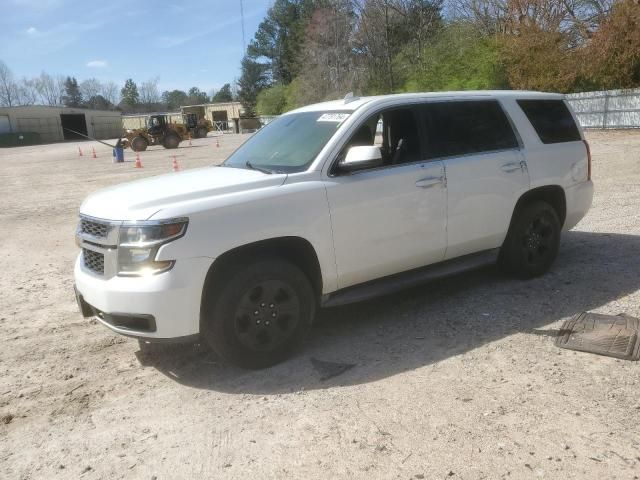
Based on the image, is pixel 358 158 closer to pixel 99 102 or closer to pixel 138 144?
pixel 138 144

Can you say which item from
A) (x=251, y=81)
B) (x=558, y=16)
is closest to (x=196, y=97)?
(x=251, y=81)

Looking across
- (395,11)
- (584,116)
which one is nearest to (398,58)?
(395,11)

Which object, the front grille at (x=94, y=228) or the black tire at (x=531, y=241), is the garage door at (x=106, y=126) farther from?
the black tire at (x=531, y=241)

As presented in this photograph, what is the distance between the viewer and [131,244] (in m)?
3.46

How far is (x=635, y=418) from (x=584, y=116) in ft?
90.9

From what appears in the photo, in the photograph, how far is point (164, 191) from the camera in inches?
148

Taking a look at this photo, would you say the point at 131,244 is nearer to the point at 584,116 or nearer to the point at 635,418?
the point at 635,418

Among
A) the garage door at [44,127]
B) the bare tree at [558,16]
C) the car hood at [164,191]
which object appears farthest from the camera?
the garage door at [44,127]

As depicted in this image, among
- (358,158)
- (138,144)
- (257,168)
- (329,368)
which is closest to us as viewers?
(329,368)

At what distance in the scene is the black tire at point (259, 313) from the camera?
3.64 metres

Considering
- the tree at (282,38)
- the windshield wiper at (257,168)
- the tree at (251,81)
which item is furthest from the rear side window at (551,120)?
the tree at (251,81)

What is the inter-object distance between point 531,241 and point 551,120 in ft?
4.11

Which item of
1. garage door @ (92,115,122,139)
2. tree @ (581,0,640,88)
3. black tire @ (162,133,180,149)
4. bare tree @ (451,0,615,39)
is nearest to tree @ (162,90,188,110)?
garage door @ (92,115,122,139)

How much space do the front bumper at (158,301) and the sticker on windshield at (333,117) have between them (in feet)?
5.34
